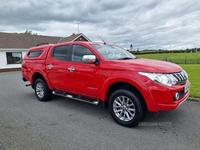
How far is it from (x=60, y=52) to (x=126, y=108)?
2.73 metres

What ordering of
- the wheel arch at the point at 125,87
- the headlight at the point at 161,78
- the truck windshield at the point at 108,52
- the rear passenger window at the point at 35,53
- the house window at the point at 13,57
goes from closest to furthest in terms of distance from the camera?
the headlight at the point at 161,78 < the wheel arch at the point at 125,87 < the truck windshield at the point at 108,52 < the rear passenger window at the point at 35,53 < the house window at the point at 13,57

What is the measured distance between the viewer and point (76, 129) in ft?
11.7

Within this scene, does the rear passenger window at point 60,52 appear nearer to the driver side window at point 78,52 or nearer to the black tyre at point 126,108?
the driver side window at point 78,52

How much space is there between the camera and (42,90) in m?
5.78

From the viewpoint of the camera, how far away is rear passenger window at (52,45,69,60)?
4.89 m

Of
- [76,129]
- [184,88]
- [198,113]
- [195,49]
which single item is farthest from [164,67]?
[195,49]

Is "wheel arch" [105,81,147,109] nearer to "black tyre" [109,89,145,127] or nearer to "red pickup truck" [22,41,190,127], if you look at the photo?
"red pickup truck" [22,41,190,127]

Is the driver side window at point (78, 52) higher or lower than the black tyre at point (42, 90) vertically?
higher

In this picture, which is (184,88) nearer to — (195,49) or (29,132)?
(29,132)

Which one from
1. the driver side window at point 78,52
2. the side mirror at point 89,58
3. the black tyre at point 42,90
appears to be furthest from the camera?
the black tyre at point 42,90

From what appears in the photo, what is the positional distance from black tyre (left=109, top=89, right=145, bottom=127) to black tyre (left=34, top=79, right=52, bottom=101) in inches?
109

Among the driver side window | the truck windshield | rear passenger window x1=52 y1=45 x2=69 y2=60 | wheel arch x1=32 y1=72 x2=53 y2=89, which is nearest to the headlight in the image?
the truck windshield

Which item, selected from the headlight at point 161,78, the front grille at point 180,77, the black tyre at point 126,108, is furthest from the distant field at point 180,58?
the headlight at point 161,78

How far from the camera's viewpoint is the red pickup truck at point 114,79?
326 cm
